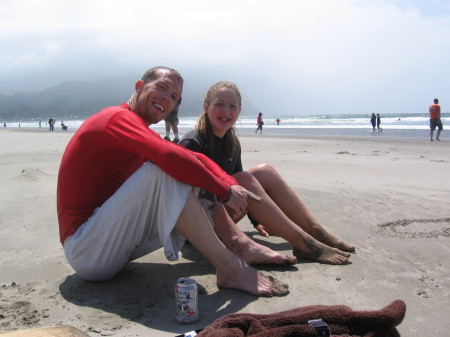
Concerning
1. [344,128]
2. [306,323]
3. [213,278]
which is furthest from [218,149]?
[344,128]

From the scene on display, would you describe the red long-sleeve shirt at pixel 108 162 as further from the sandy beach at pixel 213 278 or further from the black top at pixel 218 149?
the black top at pixel 218 149

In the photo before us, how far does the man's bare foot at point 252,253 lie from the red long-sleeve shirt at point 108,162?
0.50 metres

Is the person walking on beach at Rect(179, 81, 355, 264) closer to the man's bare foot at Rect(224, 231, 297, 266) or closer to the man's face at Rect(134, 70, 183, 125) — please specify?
the man's bare foot at Rect(224, 231, 297, 266)

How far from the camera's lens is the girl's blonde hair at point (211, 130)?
331 cm

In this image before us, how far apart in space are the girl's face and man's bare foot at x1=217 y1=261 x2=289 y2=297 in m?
1.22

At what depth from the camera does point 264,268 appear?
2918mm

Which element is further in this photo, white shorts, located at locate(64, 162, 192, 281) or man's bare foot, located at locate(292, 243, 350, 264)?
man's bare foot, located at locate(292, 243, 350, 264)

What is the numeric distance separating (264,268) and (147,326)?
1046 millimetres

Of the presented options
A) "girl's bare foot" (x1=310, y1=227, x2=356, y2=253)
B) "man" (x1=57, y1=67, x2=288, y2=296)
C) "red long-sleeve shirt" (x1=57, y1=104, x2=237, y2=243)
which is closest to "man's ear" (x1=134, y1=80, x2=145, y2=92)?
"man" (x1=57, y1=67, x2=288, y2=296)

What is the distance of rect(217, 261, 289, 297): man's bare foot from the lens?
2449mm

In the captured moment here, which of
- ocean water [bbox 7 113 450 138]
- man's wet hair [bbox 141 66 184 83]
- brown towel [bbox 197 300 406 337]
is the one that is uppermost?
man's wet hair [bbox 141 66 184 83]

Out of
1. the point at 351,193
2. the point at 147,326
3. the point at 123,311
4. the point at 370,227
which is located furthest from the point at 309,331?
the point at 351,193

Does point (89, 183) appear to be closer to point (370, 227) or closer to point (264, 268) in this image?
point (264, 268)

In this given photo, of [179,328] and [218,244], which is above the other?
[218,244]
